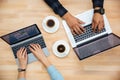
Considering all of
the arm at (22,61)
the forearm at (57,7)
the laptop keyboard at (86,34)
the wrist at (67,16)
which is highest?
the forearm at (57,7)

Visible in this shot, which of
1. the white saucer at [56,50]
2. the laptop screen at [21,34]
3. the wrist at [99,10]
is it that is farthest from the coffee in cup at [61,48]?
the wrist at [99,10]

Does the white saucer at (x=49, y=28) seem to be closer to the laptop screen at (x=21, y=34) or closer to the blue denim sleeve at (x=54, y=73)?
the laptop screen at (x=21, y=34)

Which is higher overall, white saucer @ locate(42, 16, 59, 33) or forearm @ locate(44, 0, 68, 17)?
forearm @ locate(44, 0, 68, 17)

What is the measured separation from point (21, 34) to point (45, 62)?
0.21 meters

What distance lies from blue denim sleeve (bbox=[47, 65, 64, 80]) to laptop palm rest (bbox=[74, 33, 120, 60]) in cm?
14

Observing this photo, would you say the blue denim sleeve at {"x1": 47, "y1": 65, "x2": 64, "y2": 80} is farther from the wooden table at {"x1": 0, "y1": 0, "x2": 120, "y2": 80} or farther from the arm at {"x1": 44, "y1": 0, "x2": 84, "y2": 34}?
the arm at {"x1": 44, "y1": 0, "x2": 84, "y2": 34}

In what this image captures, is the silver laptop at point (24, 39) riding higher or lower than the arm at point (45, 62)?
higher

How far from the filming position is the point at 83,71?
1553 mm

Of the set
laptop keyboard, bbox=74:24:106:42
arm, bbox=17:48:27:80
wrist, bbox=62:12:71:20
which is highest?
wrist, bbox=62:12:71:20

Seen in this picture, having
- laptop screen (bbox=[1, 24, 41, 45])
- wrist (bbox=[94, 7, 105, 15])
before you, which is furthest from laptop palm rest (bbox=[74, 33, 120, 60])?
laptop screen (bbox=[1, 24, 41, 45])

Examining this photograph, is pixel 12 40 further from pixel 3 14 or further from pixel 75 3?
pixel 75 3

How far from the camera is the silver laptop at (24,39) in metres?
1.59

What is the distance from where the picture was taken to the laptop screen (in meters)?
1.59

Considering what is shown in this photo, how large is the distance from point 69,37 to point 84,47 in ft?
0.32
